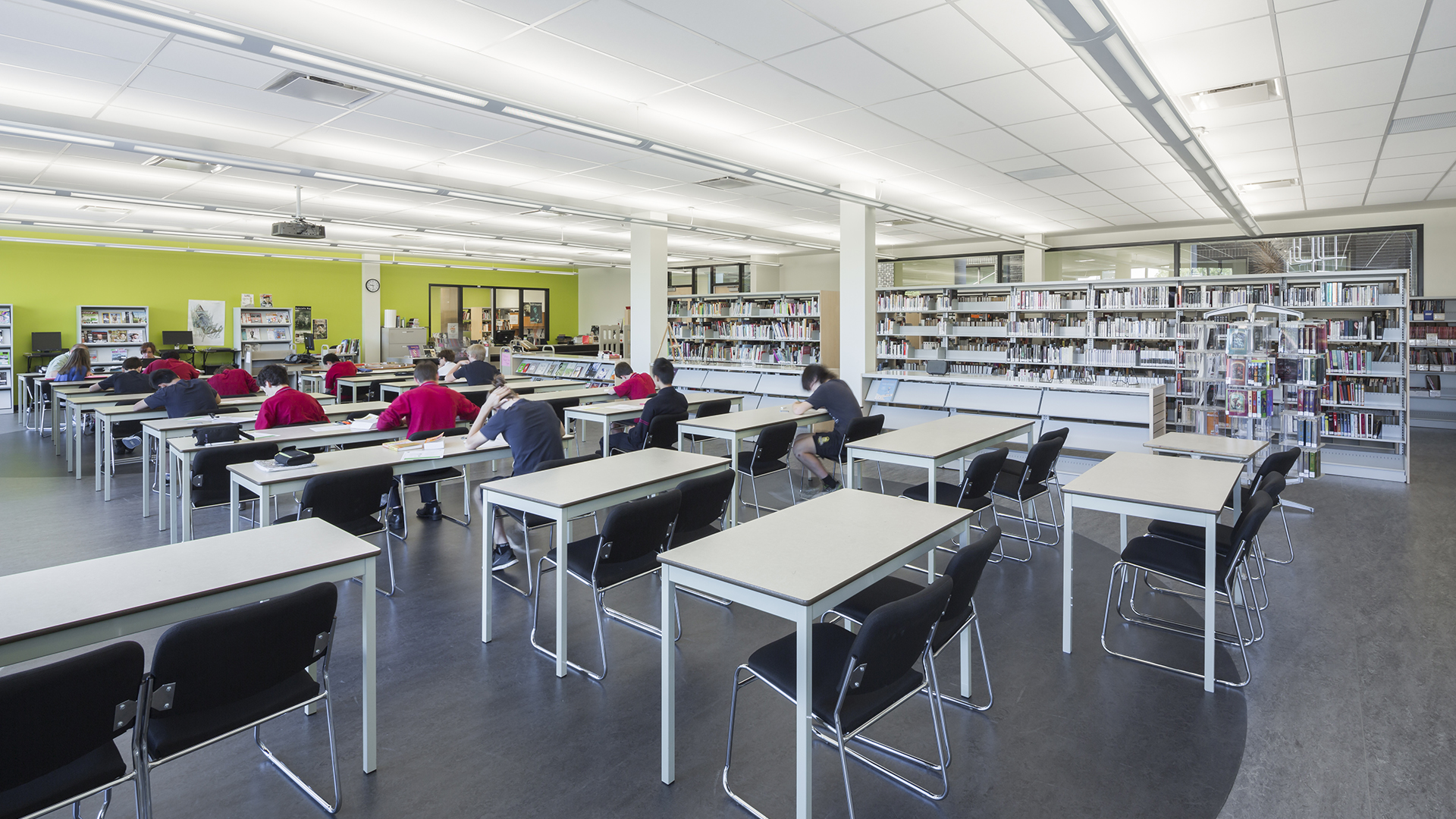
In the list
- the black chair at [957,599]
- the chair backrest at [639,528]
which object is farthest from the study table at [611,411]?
the black chair at [957,599]

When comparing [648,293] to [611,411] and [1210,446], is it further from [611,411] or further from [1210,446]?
[1210,446]

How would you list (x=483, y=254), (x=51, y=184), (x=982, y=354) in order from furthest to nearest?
(x=483, y=254) → (x=982, y=354) → (x=51, y=184)

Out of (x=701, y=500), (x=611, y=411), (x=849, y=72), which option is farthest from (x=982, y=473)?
(x=611, y=411)

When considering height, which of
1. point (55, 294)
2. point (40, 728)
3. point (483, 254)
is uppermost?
Result: point (483, 254)

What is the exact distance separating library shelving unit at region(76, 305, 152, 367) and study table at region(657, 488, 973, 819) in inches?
594

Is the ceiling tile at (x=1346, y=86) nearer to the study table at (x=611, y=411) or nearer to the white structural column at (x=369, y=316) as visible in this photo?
the study table at (x=611, y=411)

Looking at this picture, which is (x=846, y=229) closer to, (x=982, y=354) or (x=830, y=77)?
(x=982, y=354)

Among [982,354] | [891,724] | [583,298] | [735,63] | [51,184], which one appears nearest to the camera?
[891,724]

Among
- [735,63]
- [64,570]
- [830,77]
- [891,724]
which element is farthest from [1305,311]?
[64,570]

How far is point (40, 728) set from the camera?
1.60 meters

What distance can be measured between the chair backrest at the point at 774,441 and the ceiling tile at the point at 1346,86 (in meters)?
4.01

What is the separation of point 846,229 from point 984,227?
139 inches

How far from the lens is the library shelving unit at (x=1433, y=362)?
10297 mm

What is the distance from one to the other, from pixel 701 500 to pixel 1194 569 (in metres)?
2.20
